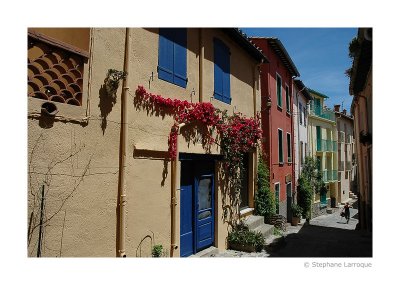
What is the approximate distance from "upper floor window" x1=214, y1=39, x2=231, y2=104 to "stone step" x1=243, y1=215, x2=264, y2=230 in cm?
364

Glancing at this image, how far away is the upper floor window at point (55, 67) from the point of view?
4465mm

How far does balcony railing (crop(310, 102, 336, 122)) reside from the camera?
2456cm

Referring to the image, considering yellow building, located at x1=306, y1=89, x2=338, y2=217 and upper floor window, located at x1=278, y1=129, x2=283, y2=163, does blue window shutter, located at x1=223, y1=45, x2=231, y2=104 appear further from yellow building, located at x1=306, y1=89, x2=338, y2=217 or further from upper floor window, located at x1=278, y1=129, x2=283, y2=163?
yellow building, located at x1=306, y1=89, x2=338, y2=217

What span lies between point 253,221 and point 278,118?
5.68 meters

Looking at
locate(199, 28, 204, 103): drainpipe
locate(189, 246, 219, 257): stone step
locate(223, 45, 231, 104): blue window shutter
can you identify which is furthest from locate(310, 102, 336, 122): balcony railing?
locate(189, 246, 219, 257): stone step

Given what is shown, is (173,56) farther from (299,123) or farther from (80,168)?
(299,123)

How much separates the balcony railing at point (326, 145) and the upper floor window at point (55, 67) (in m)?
23.6

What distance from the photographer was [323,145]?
26359 millimetres

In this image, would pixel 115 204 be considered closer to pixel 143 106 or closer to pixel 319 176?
A: pixel 143 106

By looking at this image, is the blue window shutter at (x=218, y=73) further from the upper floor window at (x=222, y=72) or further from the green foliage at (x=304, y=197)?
the green foliage at (x=304, y=197)

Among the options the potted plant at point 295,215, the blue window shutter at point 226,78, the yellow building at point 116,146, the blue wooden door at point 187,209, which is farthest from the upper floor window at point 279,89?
the blue wooden door at point 187,209

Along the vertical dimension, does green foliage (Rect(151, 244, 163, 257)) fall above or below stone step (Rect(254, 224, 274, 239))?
above
